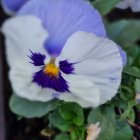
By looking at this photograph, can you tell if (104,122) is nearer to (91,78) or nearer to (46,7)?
(91,78)

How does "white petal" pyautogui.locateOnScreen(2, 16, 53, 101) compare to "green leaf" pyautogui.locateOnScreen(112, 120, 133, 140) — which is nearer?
"white petal" pyautogui.locateOnScreen(2, 16, 53, 101)

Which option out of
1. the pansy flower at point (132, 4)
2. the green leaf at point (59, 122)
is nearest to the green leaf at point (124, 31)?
the pansy flower at point (132, 4)

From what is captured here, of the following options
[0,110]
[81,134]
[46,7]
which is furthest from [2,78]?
[46,7]

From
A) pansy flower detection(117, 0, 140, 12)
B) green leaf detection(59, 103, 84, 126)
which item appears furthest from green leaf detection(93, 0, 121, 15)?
green leaf detection(59, 103, 84, 126)

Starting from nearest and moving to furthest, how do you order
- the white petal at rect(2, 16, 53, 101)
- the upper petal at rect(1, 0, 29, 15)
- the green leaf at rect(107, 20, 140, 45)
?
the white petal at rect(2, 16, 53, 101) < the upper petal at rect(1, 0, 29, 15) < the green leaf at rect(107, 20, 140, 45)

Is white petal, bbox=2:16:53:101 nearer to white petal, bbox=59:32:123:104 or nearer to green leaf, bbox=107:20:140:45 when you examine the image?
white petal, bbox=59:32:123:104

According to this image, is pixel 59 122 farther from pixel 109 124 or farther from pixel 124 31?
pixel 124 31

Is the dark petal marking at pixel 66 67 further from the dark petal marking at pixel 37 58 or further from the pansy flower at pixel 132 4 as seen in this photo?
the pansy flower at pixel 132 4

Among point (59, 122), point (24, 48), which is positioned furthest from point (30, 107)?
point (24, 48)
